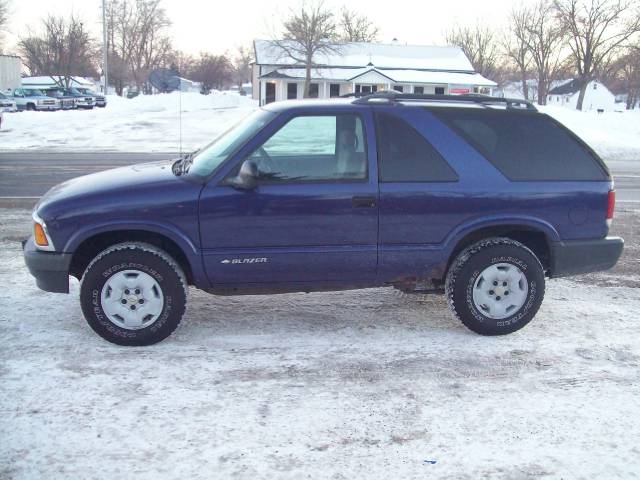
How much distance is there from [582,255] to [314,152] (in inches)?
87.2

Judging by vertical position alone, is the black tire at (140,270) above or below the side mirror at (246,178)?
below

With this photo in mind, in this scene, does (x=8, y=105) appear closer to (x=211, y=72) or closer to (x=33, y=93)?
(x=33, y=93)

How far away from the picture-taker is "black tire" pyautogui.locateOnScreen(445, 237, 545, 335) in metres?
4.65

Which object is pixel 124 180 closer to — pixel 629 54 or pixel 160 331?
pixel 160 331

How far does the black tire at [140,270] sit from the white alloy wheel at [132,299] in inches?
1.0

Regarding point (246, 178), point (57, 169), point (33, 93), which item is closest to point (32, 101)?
point (33, 93)

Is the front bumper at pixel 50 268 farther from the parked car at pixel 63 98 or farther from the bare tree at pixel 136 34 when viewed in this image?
the bare tree at pixel 136 34

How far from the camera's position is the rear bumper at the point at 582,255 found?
4789mm

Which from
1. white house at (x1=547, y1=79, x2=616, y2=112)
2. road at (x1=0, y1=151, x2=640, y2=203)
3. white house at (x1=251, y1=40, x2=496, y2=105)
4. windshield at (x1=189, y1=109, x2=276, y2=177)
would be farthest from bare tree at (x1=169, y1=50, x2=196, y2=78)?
windshield at (x1=189, y1=109, x2=276, y2=177)

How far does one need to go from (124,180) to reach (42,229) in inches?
25.8

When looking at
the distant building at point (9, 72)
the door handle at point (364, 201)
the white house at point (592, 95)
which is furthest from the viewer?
the white house at point (592, 95)

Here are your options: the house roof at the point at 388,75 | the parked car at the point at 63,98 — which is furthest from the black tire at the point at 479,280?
the house roof at the point at 388,75

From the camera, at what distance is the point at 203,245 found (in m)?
4.39

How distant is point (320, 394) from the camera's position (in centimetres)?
380
